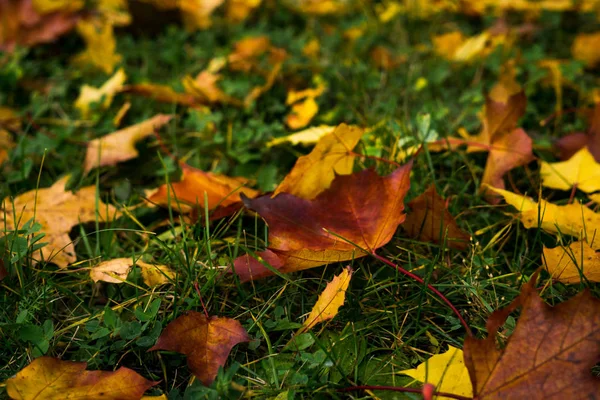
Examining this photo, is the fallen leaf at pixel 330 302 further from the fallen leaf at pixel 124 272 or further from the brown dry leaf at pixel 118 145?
the brown dry leaf at pixel 118 145

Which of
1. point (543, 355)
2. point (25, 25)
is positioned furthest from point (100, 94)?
point (543, 355)

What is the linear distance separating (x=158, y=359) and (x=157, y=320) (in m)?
0.08

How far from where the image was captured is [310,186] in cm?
123

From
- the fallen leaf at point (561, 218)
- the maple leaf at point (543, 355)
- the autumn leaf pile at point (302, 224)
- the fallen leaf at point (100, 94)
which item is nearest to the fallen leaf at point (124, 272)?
the autumn leaf pile at point (302, 224)

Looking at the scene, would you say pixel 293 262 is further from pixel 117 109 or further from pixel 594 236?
pixel 117 109

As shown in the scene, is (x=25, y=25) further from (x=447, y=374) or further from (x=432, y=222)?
(x=447, y=374)

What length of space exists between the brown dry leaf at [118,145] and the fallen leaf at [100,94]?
262mm

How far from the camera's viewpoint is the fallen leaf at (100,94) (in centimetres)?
180

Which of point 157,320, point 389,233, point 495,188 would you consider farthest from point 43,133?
point 495,188

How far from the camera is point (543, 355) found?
78 cm

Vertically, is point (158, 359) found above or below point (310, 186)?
below

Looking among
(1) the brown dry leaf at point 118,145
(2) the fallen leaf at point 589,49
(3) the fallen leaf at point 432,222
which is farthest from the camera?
(2) the fallen leaf at point 589,49

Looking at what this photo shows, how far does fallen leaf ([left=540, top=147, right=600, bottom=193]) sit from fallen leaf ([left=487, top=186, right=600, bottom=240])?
0.51ft

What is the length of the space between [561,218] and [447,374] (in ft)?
1.52
